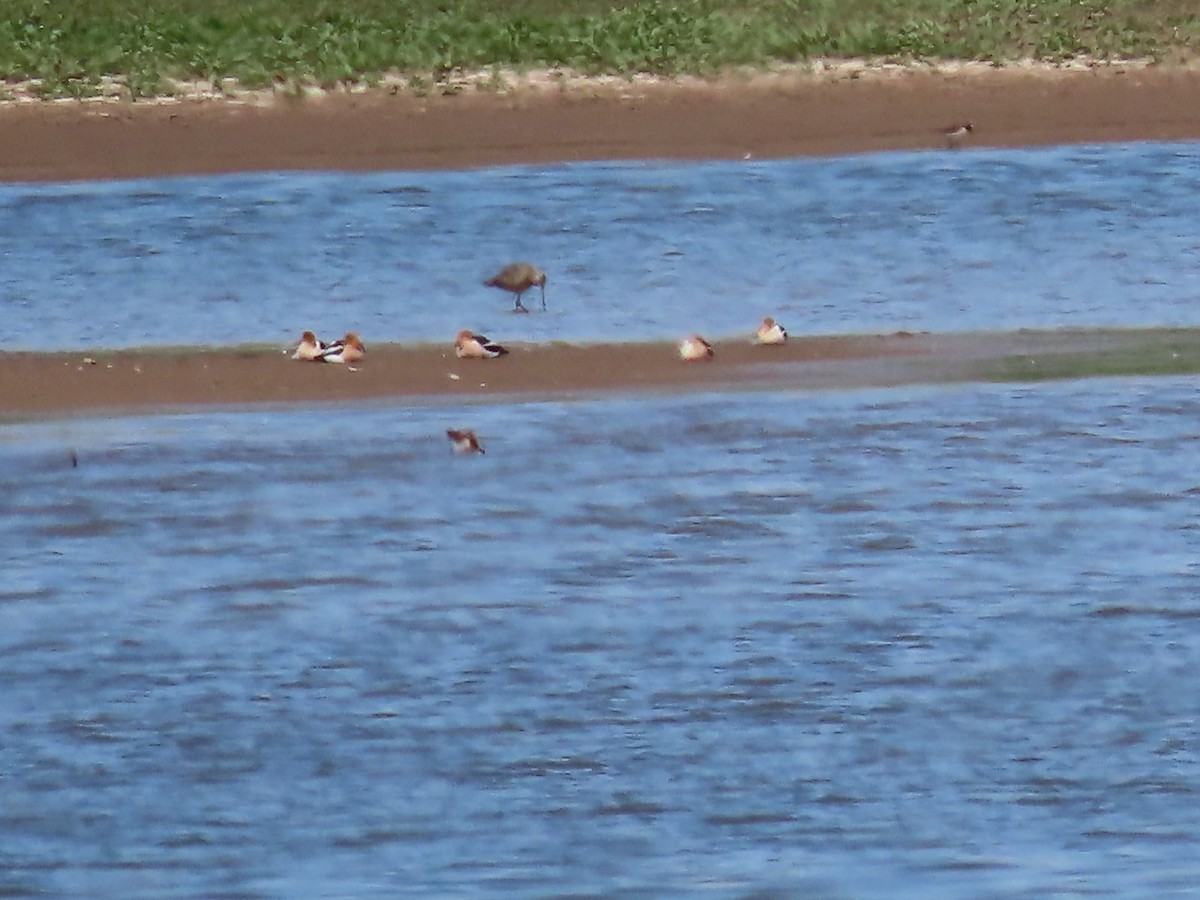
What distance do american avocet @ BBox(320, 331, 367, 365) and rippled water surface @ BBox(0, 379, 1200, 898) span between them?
77cm

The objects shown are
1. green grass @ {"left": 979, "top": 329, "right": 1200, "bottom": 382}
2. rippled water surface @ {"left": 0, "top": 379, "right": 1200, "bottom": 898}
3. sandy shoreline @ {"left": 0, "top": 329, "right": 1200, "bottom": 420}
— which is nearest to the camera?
rippled water surface @ {"left": 0, "top": 379, "right": 1200, "bottom": 898}

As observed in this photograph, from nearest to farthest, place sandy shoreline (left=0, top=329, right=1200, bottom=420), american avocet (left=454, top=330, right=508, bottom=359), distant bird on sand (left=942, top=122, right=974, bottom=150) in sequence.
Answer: sandy shoreline (left=0, top=329, right=1200, bottom=420), american avocet (left=454, top=330, right=508, bottom=359), distant bird on sand (left=942, top=122, right=974, bottom=150)

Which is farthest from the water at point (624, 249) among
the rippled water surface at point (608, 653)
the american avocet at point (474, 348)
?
Answer: the rippled water surface at point (608, 653)

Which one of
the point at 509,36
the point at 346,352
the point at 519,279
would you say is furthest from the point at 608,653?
the point at 509,36

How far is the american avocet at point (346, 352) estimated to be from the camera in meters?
11.1

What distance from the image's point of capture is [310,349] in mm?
11070

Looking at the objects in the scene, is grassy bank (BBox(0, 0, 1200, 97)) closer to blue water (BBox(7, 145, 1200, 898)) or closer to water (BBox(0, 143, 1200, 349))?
water (BBox(0, 143, 1200, 349))

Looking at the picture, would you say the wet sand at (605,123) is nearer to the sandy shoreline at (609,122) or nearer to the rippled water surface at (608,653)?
the sandy shoreline at (609,122)

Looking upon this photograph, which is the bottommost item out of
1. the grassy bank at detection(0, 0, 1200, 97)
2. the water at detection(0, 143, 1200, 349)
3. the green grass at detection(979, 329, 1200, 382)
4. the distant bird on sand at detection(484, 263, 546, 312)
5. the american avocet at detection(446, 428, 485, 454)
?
the water at detection(0, 143, 1200, 349)

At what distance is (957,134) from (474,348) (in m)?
6.11

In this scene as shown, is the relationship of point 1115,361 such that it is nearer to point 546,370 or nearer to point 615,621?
point 546,370

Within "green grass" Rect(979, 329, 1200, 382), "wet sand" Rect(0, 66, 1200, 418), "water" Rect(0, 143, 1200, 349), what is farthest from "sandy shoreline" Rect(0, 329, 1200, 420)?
"wet sand" Rect(0, 66, 1200, 418)

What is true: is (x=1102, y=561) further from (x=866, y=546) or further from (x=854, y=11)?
(x=854, y=11)

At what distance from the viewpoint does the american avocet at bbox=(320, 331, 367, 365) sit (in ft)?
36.4
